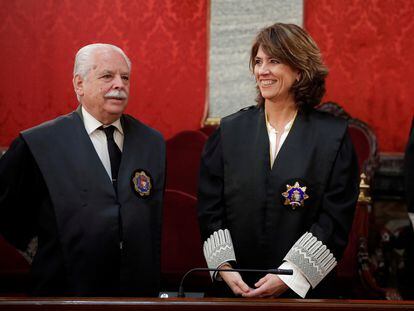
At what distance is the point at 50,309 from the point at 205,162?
3.61ft

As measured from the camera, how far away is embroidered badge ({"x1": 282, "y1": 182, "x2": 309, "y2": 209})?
2.54 metres

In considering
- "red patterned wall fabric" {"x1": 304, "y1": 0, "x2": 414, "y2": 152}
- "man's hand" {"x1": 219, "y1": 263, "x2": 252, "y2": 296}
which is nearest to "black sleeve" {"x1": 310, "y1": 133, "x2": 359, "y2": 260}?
"man's hand" {"x1": 219, "y1": 263, "x2": 252, "y2": 296}

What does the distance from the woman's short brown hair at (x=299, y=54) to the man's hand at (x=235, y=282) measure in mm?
749

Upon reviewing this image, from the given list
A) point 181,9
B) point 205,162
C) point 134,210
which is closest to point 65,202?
point 134,210

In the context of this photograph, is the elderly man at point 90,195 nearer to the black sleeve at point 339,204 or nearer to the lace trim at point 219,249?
the lace trim at point 219,249

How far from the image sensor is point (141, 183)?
2588 mm

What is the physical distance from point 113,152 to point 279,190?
2.23ft

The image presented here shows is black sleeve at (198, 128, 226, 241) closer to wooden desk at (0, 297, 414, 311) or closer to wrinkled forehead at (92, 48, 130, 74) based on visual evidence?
wrinkled forehead at (92, 48, 130, 74)

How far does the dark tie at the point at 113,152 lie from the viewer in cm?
259

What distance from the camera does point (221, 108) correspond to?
482 centimetres

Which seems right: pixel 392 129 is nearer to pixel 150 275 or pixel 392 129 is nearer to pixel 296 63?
pixel 296 63

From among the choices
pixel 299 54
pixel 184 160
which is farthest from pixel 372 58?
pixel 299 54

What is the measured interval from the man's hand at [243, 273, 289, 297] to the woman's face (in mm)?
729

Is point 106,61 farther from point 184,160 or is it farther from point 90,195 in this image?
point 184,160
